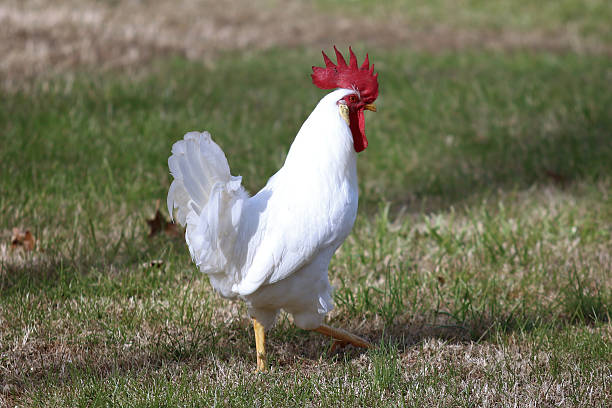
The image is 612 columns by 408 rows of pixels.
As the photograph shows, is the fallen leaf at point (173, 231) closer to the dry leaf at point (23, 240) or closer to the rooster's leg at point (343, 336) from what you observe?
the dry leaf at point (23, 240)

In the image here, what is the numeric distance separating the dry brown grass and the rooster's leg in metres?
5.45

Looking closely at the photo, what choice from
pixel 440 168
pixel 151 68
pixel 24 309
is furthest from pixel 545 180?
pixel 151 68

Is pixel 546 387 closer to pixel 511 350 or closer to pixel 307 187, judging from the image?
pixel 511 350

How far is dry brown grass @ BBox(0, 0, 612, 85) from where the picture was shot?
28.0 feet

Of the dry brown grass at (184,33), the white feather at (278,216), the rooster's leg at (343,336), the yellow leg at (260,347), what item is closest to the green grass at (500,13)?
the dry brown grass at (184,33)

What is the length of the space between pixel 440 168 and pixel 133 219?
2.71 meters

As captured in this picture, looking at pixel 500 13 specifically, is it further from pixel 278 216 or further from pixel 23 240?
pixel 278 216

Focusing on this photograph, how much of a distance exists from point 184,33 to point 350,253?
716cm

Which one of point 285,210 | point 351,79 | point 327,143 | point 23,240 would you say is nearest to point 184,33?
point 23,240

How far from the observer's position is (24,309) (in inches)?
140

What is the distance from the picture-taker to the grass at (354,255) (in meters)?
3.07

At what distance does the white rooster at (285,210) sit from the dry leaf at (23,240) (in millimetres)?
1738

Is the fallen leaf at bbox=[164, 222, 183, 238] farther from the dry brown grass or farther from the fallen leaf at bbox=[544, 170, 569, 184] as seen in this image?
the dry brown grass

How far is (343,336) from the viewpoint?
3350 mm
